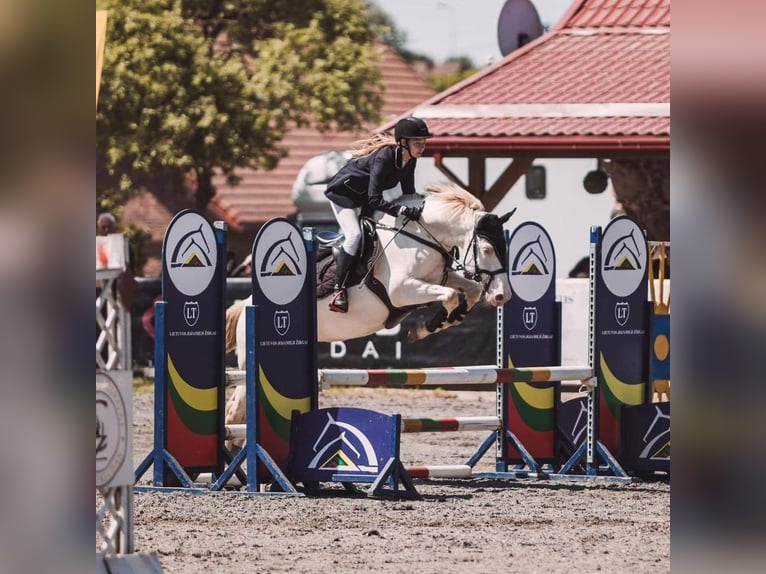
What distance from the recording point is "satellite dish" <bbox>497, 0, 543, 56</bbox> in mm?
18438

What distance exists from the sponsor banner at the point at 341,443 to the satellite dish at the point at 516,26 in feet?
40.0

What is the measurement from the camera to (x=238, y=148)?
70.6ft

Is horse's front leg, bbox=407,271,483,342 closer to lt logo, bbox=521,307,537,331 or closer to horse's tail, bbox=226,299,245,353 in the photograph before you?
lt logo, bbox=521,307,537,331

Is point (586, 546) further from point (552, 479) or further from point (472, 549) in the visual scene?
point (552, 479)

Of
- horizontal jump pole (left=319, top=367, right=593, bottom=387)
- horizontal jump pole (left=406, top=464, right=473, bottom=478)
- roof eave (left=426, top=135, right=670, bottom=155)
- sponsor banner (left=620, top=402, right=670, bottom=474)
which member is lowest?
horizontal jump pole (left=406, top=464, right=473, bottom=478)

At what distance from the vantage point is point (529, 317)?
818 cm

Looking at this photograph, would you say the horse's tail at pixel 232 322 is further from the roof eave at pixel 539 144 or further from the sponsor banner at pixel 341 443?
the roof eave at pixel 539 144

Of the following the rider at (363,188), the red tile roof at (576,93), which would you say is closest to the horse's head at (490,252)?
the rider at (363,188)

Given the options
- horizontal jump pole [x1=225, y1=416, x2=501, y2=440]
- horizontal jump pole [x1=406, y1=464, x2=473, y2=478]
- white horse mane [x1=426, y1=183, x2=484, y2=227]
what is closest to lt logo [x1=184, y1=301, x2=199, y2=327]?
horizontal jump pole [x1=225, y1=416, x2=501, y2=440]

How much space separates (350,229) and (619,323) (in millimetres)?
1715

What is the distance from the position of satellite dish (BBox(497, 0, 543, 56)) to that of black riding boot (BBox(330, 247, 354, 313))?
35.2ft

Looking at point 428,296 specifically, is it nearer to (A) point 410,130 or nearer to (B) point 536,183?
(A) point 410,130

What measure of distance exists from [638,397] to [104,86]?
47.9ft
